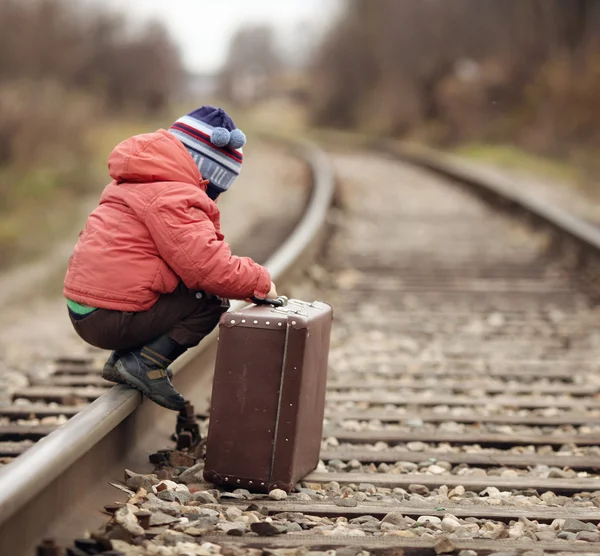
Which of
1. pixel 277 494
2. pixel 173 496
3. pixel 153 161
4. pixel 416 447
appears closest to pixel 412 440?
pixel 416 447

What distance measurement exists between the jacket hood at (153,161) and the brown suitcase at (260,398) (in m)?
0.50

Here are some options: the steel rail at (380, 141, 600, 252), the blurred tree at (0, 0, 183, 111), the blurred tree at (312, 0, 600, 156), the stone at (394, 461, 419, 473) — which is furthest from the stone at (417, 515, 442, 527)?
the blurred tree at (0, 0, 183, 111)

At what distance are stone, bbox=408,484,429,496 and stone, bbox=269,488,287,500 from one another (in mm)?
465

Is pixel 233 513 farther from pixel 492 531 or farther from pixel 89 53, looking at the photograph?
pixel 89 53

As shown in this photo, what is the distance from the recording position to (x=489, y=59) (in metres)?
28.8

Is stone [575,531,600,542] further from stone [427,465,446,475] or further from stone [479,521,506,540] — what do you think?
stone [427,465,446,475]

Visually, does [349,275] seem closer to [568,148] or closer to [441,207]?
[441,207]

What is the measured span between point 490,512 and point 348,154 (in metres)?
20.8

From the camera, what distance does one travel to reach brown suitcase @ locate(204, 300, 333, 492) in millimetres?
3131

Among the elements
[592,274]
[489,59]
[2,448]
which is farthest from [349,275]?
[489,59]

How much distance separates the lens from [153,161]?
309 cm

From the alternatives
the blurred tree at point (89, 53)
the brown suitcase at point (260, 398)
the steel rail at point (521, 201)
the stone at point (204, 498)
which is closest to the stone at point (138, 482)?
the stone at point (204, 498)

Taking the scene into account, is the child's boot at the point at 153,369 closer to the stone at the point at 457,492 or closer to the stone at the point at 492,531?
the stone at the point at 457,492

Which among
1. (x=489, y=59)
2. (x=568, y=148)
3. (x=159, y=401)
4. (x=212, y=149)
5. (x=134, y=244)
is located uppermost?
(x=489, y=59)
